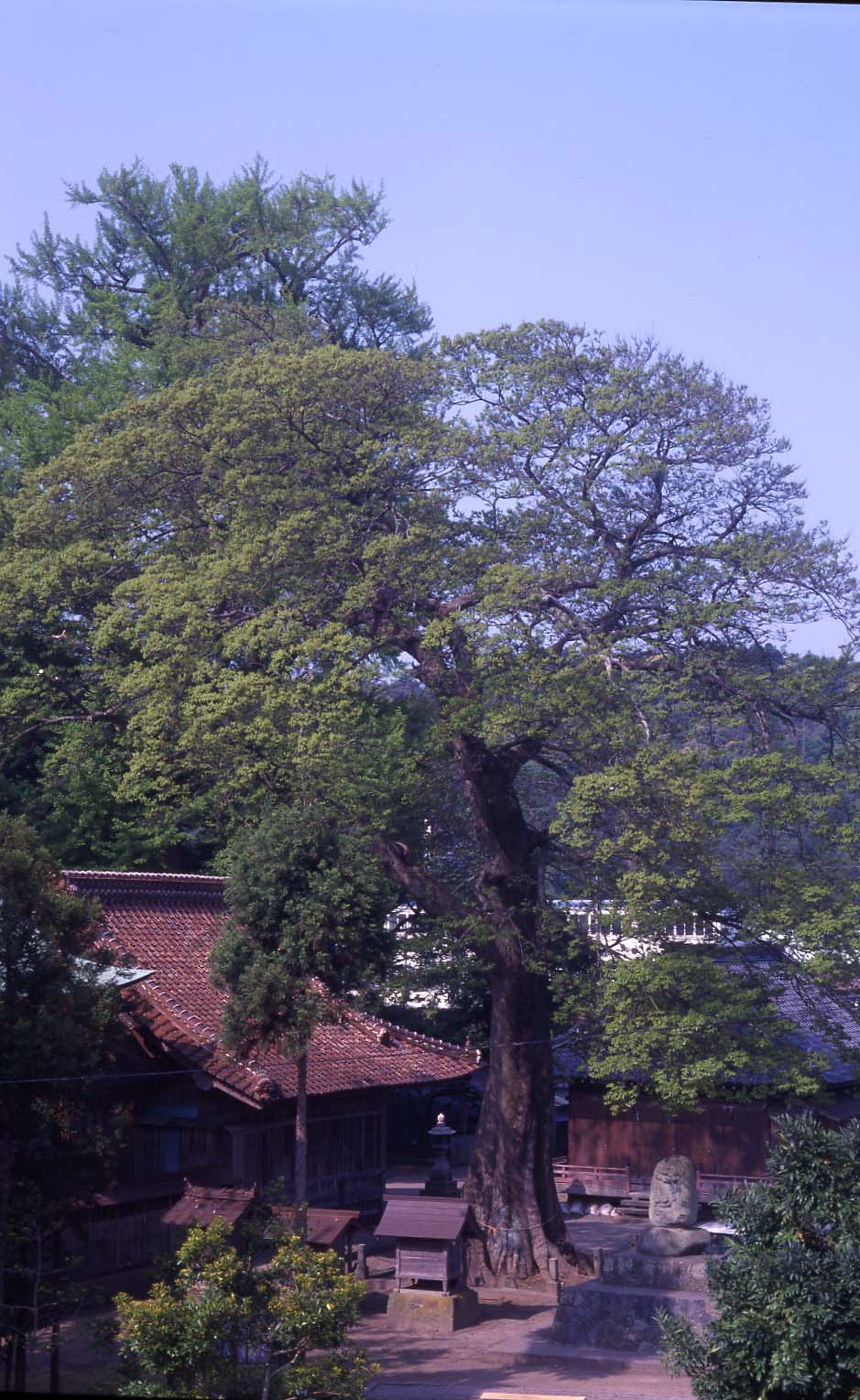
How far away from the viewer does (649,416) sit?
20516 mm

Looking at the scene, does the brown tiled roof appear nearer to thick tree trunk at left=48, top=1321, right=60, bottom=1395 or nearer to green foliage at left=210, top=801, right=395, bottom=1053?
green foliage at left=210, top=801, right=395, bottom=1053

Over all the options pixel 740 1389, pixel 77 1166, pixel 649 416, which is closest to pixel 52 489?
pixel 649 416

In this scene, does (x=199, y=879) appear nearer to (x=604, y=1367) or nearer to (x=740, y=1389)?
(x=604, y=1367)

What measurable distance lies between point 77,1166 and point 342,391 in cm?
1260

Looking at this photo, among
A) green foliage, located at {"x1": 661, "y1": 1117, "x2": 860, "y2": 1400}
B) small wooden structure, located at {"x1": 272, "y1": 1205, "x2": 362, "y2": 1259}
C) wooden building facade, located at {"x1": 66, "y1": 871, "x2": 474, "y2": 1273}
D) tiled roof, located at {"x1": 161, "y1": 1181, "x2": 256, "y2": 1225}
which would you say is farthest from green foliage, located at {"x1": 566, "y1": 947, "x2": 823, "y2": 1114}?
green foliage, located at {"x1": 661, "y1": 1117, "x2": 860, "y2": 1400}

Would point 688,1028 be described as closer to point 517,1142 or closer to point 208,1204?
point 517,1142

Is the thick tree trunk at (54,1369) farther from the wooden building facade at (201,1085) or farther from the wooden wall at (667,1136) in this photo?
the wooden wall at (667,1136)

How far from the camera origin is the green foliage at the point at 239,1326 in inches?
433

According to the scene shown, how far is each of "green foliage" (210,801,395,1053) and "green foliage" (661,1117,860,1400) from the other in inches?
294

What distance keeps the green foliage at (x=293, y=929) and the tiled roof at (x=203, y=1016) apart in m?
0.80

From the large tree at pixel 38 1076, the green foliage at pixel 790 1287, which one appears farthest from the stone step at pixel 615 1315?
the green foliage at pixel 790 1287

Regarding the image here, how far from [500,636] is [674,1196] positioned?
8775 millimetres

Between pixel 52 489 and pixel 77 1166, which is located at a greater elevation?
pixel 52 489

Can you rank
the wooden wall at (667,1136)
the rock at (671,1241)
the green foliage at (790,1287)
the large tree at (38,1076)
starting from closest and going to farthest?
the green foliage at (790,1287), the large tree at (38,1076), the rock at (671,1241), the wooden wall at (667,1136)
